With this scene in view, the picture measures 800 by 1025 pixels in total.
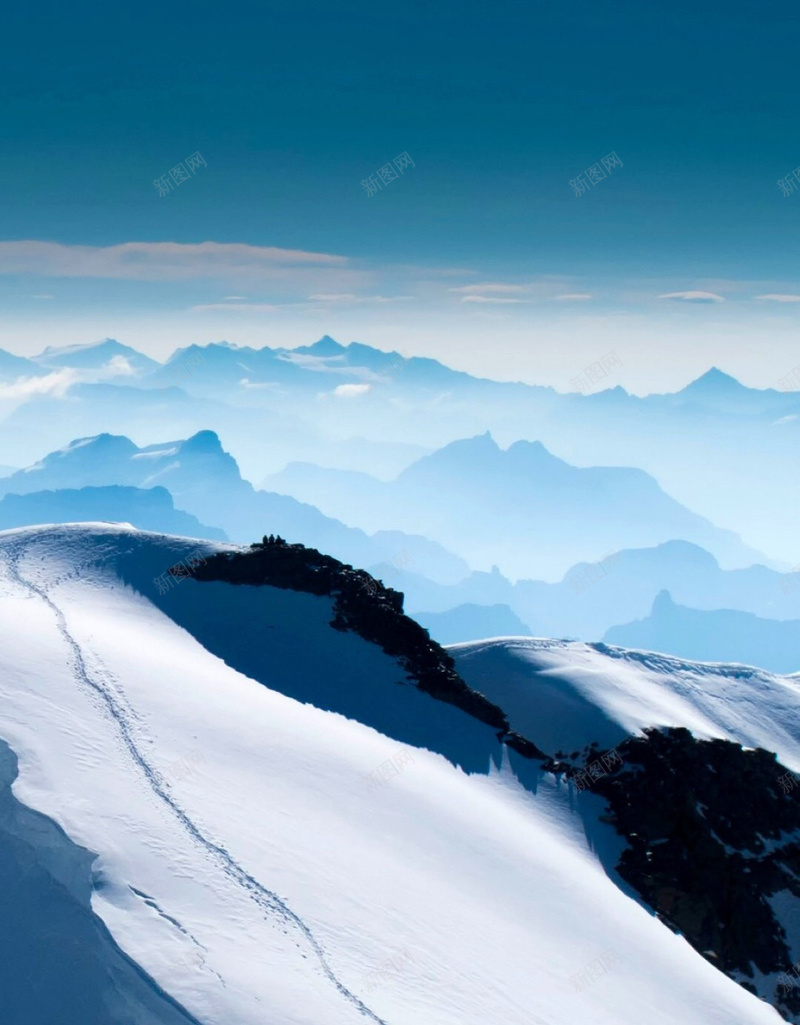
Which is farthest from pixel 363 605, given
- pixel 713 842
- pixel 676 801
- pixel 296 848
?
pixel 296 848

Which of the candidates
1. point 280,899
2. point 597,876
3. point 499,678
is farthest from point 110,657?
point 499,678

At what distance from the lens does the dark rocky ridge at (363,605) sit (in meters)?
49.0

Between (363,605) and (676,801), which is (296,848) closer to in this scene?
(363,605)

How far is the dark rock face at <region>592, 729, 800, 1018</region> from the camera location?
133 feet

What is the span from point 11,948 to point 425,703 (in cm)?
3403

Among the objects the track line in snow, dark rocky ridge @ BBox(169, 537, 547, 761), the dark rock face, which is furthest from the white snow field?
the dark rock face

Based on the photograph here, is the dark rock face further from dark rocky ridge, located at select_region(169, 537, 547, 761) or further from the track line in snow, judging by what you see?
→ the track line in snow

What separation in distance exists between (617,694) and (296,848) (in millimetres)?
39548

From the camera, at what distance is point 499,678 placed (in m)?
61.0

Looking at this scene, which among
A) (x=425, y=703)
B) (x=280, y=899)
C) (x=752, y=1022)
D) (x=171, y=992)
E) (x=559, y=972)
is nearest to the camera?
(x=171, y=992)

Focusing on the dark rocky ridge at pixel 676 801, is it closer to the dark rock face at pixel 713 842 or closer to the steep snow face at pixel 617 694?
the dark rock face at pixel 713 842

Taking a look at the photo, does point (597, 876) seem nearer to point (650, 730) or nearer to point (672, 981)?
point (672, 981)

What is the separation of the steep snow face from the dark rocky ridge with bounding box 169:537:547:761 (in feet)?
Answer: 15.6

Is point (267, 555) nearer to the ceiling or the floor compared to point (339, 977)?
nearer to the ceiling
